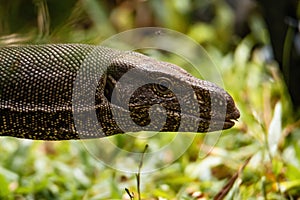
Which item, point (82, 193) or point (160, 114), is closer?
point (160, 114)

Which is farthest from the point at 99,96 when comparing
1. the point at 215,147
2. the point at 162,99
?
the point at 215,147

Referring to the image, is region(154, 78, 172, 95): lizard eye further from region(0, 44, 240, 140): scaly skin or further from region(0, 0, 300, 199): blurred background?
region(0, 0, 300, 199): blurred background

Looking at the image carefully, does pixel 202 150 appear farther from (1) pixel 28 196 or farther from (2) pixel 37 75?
(2) pixel 37 75

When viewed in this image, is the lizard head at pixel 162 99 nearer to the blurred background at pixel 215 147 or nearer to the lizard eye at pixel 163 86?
the lizard eye at pixel 163 86

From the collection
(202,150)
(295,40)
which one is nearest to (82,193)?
(202,150)

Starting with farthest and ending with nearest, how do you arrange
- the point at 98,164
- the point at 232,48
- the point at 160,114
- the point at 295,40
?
the point at 232,48, the point at 295,40, the point at 98,164, the point at 160,114

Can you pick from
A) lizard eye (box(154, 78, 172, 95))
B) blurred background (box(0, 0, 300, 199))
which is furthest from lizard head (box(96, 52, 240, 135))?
blurred background (box(0, 0, 300, 199))

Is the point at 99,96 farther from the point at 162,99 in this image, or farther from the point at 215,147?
the point at 215,147
